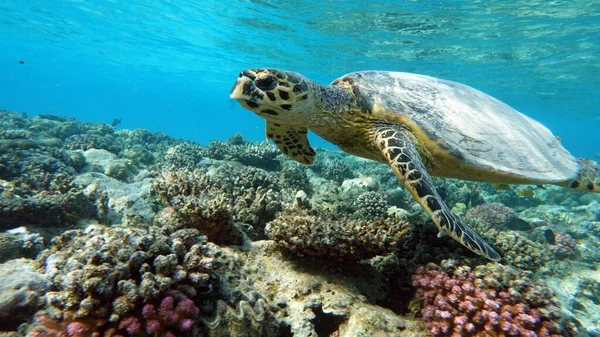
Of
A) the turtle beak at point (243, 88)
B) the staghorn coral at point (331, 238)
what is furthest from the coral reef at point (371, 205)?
the turtle beak at point (243, 88)

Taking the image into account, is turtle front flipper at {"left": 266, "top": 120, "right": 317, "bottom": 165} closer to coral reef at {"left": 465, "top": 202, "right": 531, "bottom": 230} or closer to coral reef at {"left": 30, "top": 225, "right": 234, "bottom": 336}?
coral reef at {"left": 30, "top": 225, "right": 234, "bottom": 336}

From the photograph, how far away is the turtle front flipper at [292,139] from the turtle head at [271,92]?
0.87m

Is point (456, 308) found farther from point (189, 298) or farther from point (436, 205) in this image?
point (189, 298)

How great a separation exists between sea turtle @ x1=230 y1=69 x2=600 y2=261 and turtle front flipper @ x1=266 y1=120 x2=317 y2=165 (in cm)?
2

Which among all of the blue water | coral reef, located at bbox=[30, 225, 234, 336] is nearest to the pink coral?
coral reef, located at bbox=[30, 225, 234, 336]

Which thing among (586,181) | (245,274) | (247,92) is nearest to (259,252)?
(245,274)

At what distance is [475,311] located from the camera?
242 cm

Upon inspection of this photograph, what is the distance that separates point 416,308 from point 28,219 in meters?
5.02

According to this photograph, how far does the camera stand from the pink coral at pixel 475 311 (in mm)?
2285

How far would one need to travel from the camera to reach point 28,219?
13.4 ft

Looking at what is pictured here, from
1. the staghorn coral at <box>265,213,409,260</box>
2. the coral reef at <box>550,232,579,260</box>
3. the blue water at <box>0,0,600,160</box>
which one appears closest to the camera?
the staghorn coral at <box>265,213,409,260</box>

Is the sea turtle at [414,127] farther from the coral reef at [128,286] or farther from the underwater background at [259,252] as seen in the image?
the coral reef at [128,286]

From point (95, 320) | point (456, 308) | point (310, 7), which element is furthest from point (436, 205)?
point (310, 7)

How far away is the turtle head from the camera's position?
3.15 meters
